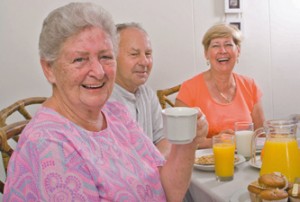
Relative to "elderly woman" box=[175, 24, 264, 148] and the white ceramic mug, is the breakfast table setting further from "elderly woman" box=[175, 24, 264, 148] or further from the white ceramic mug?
"elderly woman" box=[175, 24, 264, 148]

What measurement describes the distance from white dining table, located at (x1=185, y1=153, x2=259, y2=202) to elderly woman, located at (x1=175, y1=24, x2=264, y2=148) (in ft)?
2.40

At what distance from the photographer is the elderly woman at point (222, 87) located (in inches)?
81.1

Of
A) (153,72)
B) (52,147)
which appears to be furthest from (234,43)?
(52,147)

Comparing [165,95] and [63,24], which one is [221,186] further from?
[165,95]

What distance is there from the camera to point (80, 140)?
0.97 m

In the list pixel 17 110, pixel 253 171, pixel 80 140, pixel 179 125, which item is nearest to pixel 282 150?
pixel 253 171

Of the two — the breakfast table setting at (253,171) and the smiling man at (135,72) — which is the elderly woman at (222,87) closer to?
the smiling man at (135,72)

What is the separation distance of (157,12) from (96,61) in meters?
1.68

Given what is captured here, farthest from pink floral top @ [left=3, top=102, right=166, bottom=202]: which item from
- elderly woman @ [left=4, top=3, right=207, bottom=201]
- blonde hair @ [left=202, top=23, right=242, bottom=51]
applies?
blonde hair @ [left=202, top=23, right=242, bottom=51]

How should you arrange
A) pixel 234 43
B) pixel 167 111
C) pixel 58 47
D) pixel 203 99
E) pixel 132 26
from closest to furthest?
pixel 167 111, pixel 58 47, pixel 132 26, pixel 203 99, pixel 234 43

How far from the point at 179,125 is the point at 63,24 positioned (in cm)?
42

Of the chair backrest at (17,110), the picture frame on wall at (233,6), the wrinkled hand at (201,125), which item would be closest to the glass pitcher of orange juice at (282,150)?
the wrinkled hand at (201,125)

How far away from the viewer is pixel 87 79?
3.28ft

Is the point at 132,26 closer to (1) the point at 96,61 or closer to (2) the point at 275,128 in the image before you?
(1) the point at 96,61
